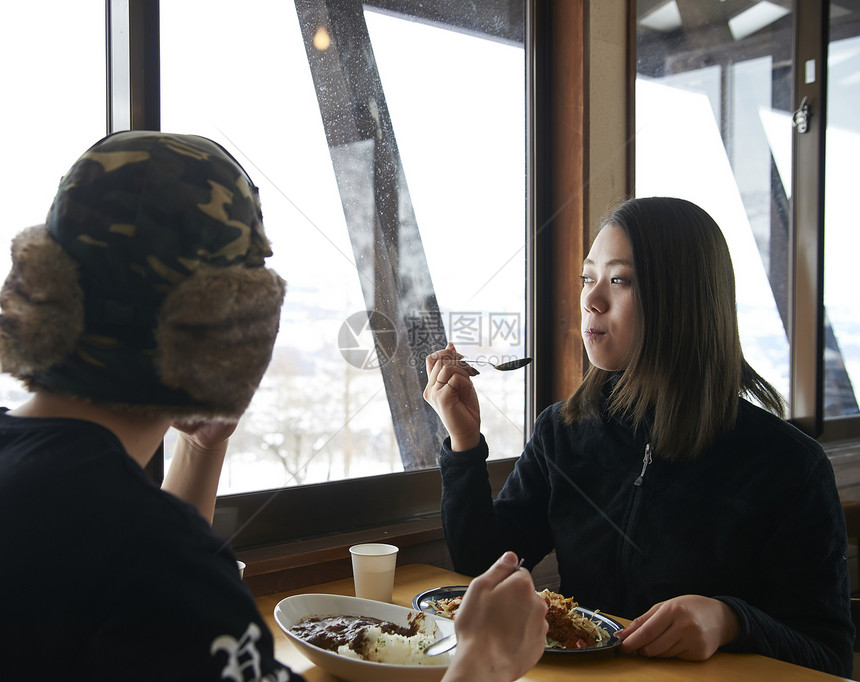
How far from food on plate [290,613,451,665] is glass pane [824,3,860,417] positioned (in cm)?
260

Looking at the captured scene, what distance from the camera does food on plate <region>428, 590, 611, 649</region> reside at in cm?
104

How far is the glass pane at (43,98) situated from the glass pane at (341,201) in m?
0.14

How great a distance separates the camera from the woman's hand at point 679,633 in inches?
40.1

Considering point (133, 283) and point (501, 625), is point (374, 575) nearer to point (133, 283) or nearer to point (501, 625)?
point (501, 625)

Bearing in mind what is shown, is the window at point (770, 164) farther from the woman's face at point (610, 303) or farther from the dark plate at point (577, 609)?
the dark plate at point (577, 609)

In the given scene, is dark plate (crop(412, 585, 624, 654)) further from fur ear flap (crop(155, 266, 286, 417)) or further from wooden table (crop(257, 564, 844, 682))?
fur ear flap (crop(155, 266, 286, 417))

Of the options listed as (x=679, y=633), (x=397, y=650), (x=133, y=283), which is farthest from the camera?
(x=679, y=633)

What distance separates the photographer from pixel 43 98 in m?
1.32

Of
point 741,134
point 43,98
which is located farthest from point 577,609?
point 741,134

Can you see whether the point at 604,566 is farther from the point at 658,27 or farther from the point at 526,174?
the point at 658,27

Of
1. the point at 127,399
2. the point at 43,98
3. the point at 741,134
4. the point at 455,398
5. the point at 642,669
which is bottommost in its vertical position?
the point at 642,669

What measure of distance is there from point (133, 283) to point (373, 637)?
0.61 metres

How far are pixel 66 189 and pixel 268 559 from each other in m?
0.97

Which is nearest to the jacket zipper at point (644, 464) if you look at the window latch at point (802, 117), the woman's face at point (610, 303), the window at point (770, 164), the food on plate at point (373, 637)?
the woman's face at point (610, 303)
